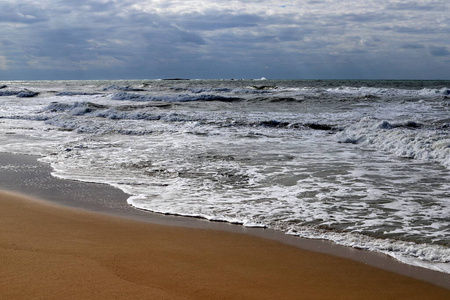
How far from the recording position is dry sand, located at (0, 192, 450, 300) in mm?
3346

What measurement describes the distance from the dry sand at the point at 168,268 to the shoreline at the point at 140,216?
141mm

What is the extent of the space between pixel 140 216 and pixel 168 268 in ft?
6.17

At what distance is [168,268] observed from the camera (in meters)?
3.84

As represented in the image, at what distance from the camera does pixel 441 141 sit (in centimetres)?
1058

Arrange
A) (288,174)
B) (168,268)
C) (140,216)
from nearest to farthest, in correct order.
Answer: (168,268), (140,216), (288,174)

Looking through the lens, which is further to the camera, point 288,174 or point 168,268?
point 288,174

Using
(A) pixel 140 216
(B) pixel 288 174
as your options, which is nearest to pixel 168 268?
(A) pixel 140 216

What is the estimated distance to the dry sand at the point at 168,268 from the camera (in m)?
3.35

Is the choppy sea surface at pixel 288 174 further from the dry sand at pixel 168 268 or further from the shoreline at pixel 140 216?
the dry sand at pixel 168 268

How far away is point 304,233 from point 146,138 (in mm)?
9390

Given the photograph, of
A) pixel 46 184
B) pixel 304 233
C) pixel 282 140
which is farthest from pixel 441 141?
pixel 46 184

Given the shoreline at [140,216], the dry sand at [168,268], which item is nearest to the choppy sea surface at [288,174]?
the shoreline at [140,216]

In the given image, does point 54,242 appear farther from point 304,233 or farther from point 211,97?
point 211,97

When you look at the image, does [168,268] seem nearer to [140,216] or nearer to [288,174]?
[140,216]
